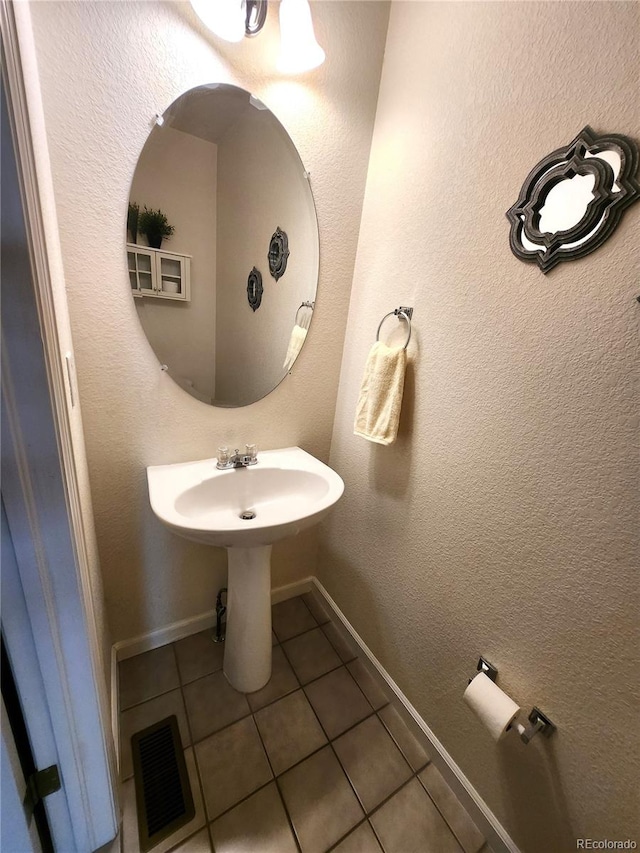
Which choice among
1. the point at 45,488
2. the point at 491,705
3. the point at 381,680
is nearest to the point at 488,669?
the point at 491,705

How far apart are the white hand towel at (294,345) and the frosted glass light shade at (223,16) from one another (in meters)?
0.76

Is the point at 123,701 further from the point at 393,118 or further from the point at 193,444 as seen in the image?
the point at 393,118

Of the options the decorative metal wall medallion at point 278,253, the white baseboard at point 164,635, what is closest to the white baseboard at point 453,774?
the white baseboard at point 164,635

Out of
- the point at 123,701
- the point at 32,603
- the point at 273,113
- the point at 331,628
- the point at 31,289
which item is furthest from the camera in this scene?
the point at 331,628

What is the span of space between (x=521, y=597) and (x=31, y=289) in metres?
1.13

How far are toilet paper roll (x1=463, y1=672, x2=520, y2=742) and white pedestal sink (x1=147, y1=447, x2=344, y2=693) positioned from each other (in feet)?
1.90

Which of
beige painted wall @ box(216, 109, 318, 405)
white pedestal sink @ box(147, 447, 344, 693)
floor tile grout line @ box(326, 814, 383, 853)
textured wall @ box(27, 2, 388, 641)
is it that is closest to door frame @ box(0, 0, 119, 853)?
textured wall @ box(27, 2, 388, 641)

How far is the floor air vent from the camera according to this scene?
33.9 inches

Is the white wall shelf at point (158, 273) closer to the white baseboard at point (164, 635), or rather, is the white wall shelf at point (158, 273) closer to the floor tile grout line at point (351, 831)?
the white baseboard at point (164, 635)

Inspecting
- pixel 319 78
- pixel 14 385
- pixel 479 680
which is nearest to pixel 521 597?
pixel 479 680

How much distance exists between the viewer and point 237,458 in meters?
1.17

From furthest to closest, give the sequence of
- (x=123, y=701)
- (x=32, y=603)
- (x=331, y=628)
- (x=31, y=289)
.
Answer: (x=331, y=628) → (x=123, y=701) → (x=32, y=603) → (x=31, y=289)

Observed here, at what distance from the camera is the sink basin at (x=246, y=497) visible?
0.84m

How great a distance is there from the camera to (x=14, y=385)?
48 centimetres
